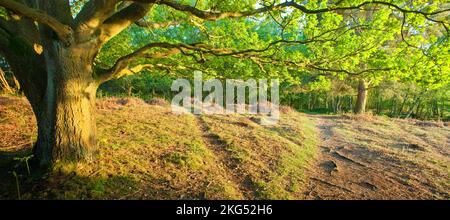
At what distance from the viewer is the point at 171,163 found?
700cm

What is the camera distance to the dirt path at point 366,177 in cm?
665

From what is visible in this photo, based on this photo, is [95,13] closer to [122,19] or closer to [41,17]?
[122,19]

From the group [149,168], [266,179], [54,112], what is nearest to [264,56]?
[266,179]

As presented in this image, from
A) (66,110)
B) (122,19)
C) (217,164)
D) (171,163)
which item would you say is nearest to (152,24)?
(122,19)

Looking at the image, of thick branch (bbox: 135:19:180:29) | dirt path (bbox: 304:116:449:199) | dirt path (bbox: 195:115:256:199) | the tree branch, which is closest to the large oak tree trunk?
the tree branch

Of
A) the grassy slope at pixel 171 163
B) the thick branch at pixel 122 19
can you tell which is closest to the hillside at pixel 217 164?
the grassy slope at pixel 171 163

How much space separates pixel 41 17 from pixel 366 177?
26.5 feet

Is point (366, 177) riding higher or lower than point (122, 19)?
lower

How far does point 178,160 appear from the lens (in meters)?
7.14

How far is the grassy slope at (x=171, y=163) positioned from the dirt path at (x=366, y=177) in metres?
0.55

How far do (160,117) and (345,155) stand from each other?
745 cm

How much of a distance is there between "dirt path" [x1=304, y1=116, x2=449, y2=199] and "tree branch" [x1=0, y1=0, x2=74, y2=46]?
5.80 metres

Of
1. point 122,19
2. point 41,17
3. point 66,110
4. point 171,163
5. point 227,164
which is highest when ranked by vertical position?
point 122,19
